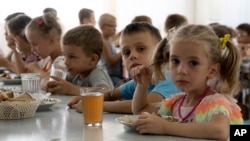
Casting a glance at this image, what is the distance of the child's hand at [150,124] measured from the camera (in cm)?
121

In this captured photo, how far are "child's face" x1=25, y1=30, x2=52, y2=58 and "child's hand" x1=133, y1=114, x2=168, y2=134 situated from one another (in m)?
1.72

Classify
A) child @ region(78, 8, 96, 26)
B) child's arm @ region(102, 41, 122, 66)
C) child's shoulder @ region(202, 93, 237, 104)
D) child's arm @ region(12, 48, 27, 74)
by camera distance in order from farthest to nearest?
child @ region(78, 8, 96, 26) < child's arm @ region(102, 41, 122, 66) < child's arm @ region(12, 48, 27, 74) < child's shoulder @ region(202, 93, 237, 104)

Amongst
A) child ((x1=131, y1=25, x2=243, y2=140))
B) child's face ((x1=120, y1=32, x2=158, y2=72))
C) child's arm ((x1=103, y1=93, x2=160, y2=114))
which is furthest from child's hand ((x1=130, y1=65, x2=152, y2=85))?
child's face ((x1=120, y1=32, x2=158, y2=72))

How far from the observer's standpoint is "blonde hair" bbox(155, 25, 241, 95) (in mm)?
1381

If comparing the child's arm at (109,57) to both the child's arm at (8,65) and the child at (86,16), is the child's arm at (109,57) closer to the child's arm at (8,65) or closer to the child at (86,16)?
the child's arm at (8,65)

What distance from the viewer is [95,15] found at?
20.3ft

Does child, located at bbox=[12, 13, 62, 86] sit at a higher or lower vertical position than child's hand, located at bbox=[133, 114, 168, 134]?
higher

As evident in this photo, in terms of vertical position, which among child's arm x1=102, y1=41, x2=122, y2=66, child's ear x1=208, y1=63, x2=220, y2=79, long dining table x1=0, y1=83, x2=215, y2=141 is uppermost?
child's ear x1=208, y1=63, x2=220, y2=79

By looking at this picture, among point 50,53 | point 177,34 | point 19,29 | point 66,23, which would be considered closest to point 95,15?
point 66,23

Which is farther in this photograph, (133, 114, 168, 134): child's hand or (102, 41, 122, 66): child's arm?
(102, 41, 122, 66): child's arm

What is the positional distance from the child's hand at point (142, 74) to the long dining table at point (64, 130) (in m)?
0.15

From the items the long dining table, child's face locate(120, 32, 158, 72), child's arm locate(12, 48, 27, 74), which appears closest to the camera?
the long dining table

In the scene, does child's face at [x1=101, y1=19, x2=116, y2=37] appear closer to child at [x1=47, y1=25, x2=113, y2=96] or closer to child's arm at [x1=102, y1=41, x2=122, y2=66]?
child's arm at [x1=102, y1=41, x2=122, y2=66]

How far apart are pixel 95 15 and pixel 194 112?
491cm
